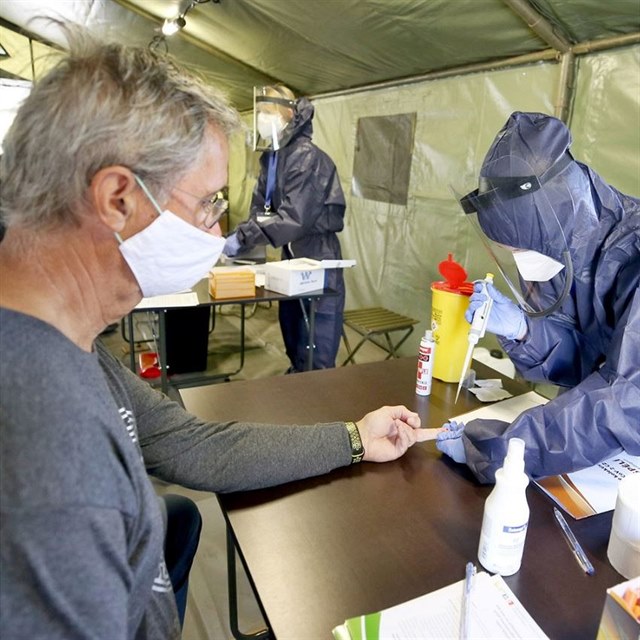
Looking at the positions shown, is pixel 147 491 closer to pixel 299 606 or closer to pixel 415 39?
pixel 299 606

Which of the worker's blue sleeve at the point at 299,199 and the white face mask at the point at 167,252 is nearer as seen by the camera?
the white face mask at the point at 167,252

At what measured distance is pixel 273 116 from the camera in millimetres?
2582

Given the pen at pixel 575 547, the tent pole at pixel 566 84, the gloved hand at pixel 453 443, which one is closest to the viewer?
the pen at pixel 575 547

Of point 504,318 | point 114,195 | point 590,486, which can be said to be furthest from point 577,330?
point 114,195

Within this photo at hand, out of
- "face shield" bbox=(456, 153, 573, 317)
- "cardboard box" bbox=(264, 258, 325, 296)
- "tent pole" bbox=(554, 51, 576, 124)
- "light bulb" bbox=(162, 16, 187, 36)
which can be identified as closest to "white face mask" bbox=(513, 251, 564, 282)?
"face shield" bbox=(456, 153, 573, 317)

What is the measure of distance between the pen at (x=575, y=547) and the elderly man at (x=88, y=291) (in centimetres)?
61

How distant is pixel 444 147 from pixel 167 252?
8.67ft

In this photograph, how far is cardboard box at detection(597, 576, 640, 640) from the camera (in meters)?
0.48

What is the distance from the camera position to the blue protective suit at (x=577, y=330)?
32.5 inches

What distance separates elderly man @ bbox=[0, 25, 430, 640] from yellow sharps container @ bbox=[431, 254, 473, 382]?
0.70m

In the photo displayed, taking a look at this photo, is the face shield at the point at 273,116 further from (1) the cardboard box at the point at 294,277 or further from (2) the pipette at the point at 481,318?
(2) the pipette at the point at 481,318

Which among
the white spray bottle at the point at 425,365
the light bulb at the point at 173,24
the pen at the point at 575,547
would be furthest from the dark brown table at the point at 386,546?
the light bulb at the point at 173,24

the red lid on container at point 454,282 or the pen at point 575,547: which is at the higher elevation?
the red lid on container at point 454,282

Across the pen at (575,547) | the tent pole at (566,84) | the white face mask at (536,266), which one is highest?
the tent pole at (566,84)
